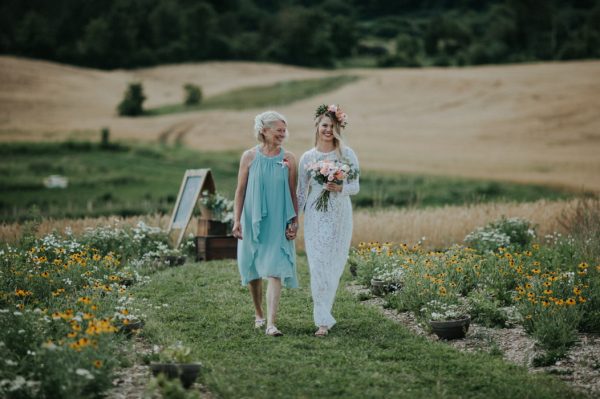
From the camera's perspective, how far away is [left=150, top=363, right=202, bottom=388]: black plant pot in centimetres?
616

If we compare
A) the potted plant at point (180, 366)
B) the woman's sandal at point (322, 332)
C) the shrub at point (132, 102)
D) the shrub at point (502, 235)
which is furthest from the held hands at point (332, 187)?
the shrub at point (132, 102)

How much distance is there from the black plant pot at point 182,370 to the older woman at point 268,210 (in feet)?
6.91

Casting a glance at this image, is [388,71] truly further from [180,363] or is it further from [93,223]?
[180,363]

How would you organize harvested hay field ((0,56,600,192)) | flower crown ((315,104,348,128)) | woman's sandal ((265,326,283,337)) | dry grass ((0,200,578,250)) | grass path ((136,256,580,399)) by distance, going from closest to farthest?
grass path ((136,256,580,399)) → woman's sandal ((265,326,283,337)) → flower crown ((315,104,348,128)) → dry grass ((0,200,578,250)) → harvested hay field ((0,56,600,192))

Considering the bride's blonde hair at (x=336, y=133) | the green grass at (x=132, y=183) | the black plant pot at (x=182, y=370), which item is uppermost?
the bride's blonde hair at (x=336, y=133)

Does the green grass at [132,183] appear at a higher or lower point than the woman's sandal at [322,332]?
lower

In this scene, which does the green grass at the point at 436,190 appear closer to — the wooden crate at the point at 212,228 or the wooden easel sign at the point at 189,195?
the wooden easel sign at the point at 189,195

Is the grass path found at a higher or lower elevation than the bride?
lower

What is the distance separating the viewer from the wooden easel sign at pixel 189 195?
14844mm

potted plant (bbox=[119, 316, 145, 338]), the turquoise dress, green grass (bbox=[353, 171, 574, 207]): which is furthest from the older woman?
green grass (bbox=[353, 171, 574, 207])

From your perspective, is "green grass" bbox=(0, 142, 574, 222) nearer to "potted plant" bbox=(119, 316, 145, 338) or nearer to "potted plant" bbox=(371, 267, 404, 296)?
"potted plant" bbox=(371, 267, 404, 296)

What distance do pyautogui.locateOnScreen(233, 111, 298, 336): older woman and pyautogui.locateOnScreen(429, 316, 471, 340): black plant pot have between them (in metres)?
1.61

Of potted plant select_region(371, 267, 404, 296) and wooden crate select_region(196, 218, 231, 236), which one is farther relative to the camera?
wooden crate select_region(196, 218, 231, 236)

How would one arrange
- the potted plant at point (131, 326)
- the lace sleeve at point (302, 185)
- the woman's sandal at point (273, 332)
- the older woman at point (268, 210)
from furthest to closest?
the lace sleeve at point (302, 185)
the older woman at point (268, 210)
the woman's sandal at point (273, 332)
the potted plant at point (131, 326)
